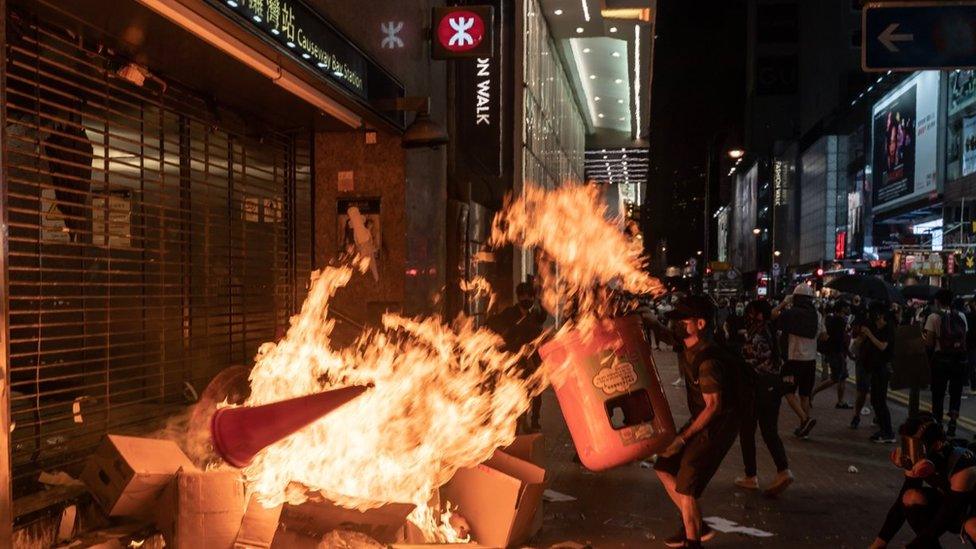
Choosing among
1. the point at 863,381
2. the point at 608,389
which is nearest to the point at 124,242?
the point at 608,389

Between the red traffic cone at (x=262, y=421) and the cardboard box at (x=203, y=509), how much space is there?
620 mm

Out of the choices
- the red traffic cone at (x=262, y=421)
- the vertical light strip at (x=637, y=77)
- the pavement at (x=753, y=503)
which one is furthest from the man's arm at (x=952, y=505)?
the vertical light strip at (x=637, y=77)

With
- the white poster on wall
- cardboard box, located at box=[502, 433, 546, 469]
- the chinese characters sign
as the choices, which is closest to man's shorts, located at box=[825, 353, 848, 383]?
cardboard box, located at box=[502, 433, 546, 469]

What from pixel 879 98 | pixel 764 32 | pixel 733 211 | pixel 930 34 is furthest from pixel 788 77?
pixel 930 34

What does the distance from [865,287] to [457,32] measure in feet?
25.7

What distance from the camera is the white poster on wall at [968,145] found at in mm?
39062

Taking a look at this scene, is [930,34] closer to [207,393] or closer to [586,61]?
[207,393]

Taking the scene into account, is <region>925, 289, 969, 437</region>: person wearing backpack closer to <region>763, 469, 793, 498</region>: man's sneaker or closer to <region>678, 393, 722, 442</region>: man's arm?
<region>763, 469, 793, 498</region>: man's sneaker

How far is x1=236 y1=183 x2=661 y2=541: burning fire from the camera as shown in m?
5.62

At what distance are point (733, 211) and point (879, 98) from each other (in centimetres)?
8762

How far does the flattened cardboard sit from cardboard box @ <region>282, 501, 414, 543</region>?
0.13 meters

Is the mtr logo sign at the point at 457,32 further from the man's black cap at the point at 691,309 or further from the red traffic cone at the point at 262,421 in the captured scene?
the red traffic cone at the point at 262,421

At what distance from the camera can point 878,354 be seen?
1118 cm

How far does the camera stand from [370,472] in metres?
5.80
